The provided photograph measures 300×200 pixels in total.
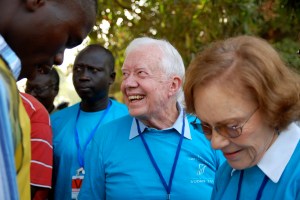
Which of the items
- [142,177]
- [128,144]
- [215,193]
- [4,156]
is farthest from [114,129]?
[4,156]

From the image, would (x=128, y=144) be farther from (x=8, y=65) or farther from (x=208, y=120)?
(x=8, y=65)

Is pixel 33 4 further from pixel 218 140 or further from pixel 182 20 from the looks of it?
pixel 182 20

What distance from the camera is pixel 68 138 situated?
4324 millimetres

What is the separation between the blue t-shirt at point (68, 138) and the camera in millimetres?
4172

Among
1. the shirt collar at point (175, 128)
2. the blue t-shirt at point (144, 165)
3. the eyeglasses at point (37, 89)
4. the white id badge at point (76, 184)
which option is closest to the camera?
the blue t-shirt at point (144, 165)

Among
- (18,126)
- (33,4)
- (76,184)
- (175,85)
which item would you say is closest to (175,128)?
(175,85)

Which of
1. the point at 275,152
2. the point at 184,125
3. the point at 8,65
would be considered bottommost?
the point at 184,125

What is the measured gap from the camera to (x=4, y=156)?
1237 mm

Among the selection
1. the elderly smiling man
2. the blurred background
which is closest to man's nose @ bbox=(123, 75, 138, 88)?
the elderly smiling man

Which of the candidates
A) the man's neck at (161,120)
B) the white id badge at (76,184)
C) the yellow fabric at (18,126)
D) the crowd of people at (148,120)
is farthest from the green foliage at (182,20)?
the yellow fabric at (18,126)

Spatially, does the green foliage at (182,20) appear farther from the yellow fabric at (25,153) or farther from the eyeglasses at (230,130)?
the yellow fabric at (25,153)

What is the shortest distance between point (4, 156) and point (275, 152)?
3.85 feet

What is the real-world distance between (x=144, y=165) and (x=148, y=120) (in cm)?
36

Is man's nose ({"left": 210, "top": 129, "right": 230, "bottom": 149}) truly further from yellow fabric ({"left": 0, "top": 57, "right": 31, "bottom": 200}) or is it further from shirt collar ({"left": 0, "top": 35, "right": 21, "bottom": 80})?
shirt collar ({"left": 0, "top": 35, "right": 21, "bottom": 80})
